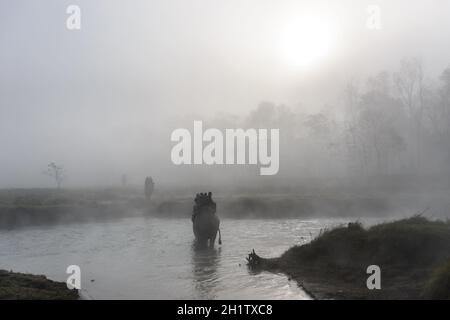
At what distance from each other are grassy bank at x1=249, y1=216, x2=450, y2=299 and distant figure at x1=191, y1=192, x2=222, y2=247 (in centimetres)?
454

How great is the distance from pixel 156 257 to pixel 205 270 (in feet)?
12.1

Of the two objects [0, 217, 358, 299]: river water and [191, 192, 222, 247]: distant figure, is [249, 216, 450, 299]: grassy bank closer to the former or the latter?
[0, 217, 358, 299]: river water

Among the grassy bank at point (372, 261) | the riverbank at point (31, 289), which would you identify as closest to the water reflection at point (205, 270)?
the grassy bank at point (372, 261)

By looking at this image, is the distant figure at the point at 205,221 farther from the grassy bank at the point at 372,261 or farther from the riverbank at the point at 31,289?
the riverbank at the point at 31,289

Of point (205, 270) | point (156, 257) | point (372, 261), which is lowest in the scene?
point (156, 257)

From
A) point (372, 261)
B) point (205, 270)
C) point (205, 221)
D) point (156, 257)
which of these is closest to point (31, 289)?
point (205, 270)

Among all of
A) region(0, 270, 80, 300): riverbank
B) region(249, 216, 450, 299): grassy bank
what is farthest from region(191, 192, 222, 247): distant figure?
region(0, 270, 80, 300): riverbank

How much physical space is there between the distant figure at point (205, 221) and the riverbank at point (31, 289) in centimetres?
854

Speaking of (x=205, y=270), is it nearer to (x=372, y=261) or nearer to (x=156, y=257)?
(x=156, y=257)

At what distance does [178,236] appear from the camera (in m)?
25.5

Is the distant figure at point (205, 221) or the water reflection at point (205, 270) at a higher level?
the distant figure at point (205, 221)

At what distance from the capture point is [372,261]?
48.2 feet

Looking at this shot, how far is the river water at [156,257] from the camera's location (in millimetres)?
13188
